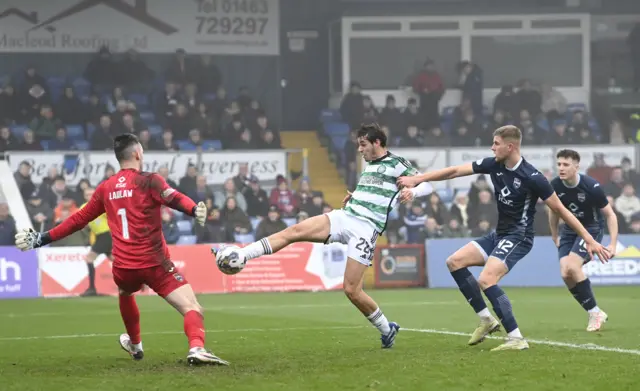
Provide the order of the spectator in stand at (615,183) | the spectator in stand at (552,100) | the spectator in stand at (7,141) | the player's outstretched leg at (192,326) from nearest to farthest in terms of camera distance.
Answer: the player's outstretched leg at (192,326) → the spectator in stand at (7,141) → the spectator in stand at (615,183) → the spectator in stand at (552,100)

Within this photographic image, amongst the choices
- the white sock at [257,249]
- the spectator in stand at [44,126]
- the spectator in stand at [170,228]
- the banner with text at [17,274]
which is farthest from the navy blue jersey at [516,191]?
the spectator in stand at [44,126]

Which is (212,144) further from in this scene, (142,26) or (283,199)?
(142,26)

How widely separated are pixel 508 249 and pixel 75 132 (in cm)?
2106

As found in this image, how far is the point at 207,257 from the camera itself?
2495cm

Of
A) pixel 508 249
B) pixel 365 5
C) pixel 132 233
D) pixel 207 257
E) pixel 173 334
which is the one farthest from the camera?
pixel 365 5

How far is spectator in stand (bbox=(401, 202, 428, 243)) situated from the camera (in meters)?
27.9

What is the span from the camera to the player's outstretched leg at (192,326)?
9836mm

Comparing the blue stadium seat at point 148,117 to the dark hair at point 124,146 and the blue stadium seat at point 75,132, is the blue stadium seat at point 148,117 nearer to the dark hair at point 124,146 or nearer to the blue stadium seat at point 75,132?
the blue stadium seat at point 75,132

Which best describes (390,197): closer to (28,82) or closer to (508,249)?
(508,249)

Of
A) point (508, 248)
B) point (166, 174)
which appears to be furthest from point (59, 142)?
point (508, 248)

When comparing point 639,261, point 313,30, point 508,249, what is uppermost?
point 313,30

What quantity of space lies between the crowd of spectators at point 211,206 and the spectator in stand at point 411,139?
386 centimetres

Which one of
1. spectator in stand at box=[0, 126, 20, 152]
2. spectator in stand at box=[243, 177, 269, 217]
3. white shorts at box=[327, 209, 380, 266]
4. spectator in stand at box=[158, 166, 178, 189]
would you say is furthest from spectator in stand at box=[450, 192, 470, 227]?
white shorts at box=[327, 209, 380, 266]

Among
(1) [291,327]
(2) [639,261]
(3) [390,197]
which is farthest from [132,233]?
(2) [639,261]
